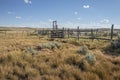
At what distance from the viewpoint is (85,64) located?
7.89 meters

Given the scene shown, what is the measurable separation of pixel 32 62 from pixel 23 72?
161cm

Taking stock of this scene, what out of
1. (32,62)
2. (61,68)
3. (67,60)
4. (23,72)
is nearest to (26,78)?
(23,72)

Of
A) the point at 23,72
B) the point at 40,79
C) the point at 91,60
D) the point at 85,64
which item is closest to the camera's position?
the point at 40,79

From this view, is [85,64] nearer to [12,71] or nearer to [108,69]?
[108,69]

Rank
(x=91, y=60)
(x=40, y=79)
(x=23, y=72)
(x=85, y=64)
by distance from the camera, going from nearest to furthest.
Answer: (x=40, y=79), (x=23, y=72), (x=85, y=64), (x=91, y=60)

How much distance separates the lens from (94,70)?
7.23m

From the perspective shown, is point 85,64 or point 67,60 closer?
point 85,64

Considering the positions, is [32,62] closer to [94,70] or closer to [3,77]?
[3,77]

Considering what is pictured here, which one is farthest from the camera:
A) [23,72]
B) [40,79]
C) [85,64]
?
[85,64]

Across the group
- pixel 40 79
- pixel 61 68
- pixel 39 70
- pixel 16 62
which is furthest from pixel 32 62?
pixel 40 79

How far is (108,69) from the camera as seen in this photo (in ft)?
24.4

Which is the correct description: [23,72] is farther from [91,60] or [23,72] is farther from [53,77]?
[91,60]

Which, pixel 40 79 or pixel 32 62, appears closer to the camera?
pixel 40 79

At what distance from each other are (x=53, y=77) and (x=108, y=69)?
7.90 ft
